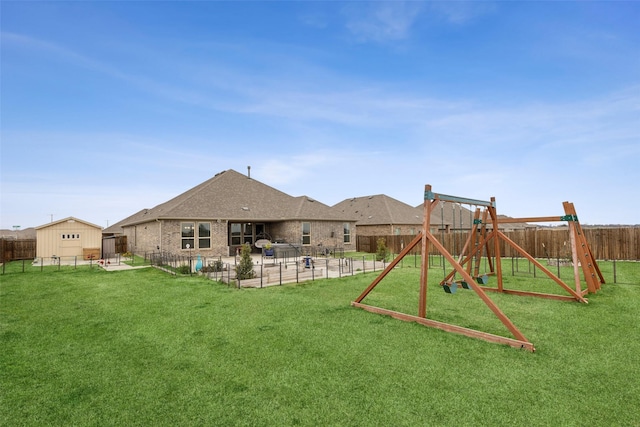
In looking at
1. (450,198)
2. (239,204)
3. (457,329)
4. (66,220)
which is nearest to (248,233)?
(239,204)

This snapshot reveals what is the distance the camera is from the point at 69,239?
2394 centimetres

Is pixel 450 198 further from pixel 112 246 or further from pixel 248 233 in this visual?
pixel 112 246

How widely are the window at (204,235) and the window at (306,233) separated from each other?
290 inches

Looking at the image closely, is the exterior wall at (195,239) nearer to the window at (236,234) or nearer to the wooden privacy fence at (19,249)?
the window at (236,234)

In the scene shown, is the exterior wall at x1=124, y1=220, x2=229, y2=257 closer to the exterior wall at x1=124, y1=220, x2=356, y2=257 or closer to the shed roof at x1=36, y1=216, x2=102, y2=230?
the exterior wall at x1=124, y1=220, x2=356, y2=257

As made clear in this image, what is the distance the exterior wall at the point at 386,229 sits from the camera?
111 ft

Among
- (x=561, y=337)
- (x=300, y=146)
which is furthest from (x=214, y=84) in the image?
(x=561, y=337)

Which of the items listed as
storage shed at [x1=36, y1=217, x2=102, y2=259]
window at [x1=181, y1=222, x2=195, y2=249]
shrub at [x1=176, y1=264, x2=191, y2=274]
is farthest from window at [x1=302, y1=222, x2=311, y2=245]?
storage shed at [x1=36, y1=217, x2=102, y2=259]

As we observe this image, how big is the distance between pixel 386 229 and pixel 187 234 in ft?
66.6

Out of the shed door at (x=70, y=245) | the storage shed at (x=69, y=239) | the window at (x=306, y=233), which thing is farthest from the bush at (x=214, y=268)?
the shed door at (x=70, y=245)

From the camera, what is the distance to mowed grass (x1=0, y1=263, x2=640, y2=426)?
3.63 m

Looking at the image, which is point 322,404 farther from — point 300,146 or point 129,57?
point 300,146

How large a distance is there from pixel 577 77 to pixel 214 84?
1806 cm

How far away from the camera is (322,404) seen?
12.4 feet
